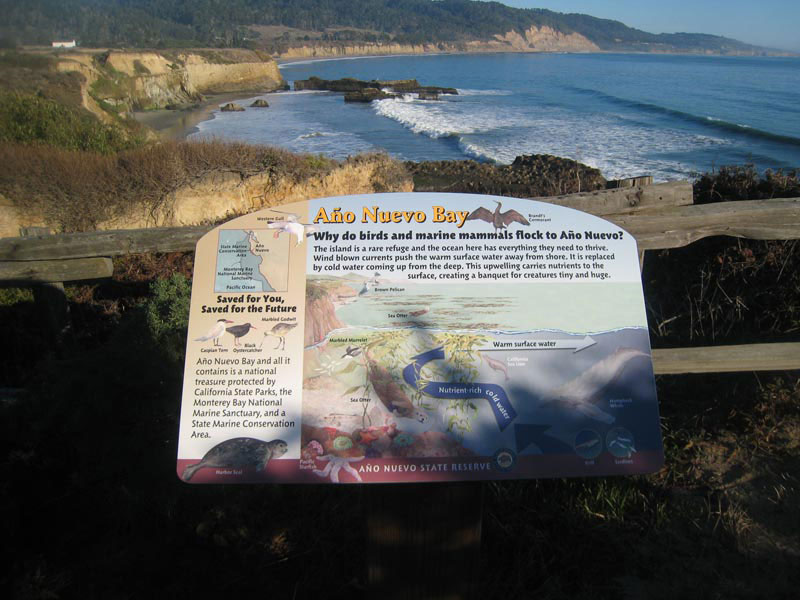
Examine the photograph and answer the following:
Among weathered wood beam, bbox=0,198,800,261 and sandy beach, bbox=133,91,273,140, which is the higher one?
sandy beach, bbox=133,91,273,140

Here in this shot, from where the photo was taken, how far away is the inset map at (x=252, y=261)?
191cm

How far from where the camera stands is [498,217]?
2.01 metres

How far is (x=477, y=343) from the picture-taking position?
1840mm

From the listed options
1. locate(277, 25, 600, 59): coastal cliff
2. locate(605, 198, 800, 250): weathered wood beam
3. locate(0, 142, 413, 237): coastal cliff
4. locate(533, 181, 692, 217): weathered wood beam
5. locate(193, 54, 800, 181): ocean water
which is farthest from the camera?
locate(277, 25, 600, 59): coastal cliff

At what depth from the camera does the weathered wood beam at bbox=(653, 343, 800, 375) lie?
8.55 feet

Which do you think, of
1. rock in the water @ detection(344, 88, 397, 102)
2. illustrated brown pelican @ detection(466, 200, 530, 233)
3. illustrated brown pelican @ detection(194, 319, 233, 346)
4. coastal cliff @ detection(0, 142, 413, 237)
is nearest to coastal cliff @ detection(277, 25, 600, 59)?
rock in the water @ detection(344, 88, 397, 102)

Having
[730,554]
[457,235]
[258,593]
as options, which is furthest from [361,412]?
[730,554]

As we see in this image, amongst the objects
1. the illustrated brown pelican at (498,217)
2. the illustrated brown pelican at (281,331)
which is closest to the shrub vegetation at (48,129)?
the illustrated brown pelican at (281,331)

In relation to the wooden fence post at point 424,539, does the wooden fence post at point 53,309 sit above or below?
above

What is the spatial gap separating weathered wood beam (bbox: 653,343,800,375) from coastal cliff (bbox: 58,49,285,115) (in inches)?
866

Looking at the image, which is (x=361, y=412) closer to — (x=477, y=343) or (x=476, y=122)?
(x=477, y=343)

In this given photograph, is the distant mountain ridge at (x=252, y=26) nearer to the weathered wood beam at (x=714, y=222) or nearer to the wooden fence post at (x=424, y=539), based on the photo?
the weathered wood beam at (x=714, y=222)

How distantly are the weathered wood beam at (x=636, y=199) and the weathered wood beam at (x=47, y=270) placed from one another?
283 cm

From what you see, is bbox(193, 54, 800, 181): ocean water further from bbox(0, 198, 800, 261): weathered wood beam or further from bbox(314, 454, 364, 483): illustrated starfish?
bbox(314, 454, 364, 483): illustrated starfish
